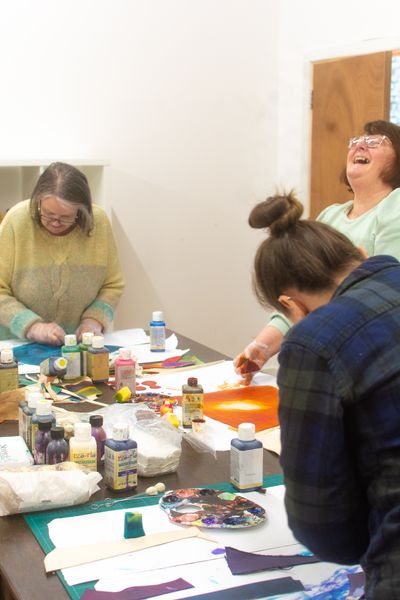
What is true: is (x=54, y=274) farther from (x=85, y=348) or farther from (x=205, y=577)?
(x=205, y=577)

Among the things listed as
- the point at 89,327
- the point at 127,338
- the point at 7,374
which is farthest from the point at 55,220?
the point at 7,374

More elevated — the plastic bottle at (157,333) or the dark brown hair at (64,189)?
the dark brown hair at (64,189)

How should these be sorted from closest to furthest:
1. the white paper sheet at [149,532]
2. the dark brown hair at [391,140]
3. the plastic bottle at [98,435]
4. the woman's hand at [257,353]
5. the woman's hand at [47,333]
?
the white paper sheet at [149,532]
the plastic bottle at [98,435]
the woman's hand at [257,353]
the dark brown hair at [391,140]
the woman's hand at [47,333]

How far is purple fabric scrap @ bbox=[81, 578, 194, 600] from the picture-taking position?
1291mm

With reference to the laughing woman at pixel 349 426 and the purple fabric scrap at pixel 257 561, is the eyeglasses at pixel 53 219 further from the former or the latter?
the laughing woman at pixel 349 426

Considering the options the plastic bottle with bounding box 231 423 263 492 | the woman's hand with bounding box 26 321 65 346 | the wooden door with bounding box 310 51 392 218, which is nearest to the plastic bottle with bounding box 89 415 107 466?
the plastic bottle with bounding box 231 423 263 492

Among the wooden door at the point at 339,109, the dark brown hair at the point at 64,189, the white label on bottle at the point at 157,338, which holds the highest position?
the wooden door at the point at 339,109

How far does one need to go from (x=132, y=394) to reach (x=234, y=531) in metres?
0.87

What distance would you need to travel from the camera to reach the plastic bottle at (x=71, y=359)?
8.19 ft

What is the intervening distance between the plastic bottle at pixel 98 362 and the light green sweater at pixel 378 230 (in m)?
0.55

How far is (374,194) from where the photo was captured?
8.65 feet

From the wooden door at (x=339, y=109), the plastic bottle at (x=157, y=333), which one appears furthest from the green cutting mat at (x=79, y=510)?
the wooden door at (x=339, y=109)

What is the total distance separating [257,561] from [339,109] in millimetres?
3327

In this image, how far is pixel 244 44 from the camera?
4.59 metres
